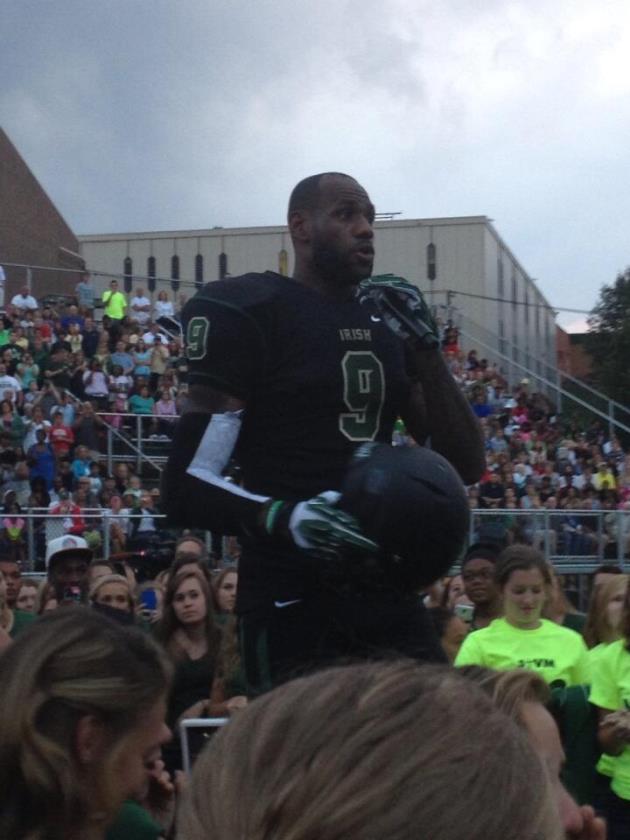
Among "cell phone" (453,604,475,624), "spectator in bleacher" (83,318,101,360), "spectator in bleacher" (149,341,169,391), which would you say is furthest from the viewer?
"spectator in bleacher" (83,318,101,360)

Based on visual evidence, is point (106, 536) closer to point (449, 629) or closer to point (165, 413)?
point (165, 413)

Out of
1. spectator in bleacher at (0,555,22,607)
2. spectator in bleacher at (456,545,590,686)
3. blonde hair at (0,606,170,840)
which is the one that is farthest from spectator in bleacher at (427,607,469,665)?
blonde hair at (0,606,170,840)

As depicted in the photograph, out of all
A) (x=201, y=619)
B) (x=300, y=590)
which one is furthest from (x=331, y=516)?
(x=201, y=619)

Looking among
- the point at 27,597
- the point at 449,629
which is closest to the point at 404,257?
the point at 27,597

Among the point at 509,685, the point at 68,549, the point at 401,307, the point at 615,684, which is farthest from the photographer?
the point at 68,549

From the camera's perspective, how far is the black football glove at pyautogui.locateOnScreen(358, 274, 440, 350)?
3.39m

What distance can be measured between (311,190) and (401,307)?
14.5 inches

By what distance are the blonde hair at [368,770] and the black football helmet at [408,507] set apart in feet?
5.56

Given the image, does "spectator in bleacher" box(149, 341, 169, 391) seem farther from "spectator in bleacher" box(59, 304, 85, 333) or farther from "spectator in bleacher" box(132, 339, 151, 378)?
"spectator in bleacher" box(59, 304, 85, 333)

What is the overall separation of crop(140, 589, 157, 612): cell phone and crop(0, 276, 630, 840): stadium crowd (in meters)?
0.03

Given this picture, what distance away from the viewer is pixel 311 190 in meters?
3.44

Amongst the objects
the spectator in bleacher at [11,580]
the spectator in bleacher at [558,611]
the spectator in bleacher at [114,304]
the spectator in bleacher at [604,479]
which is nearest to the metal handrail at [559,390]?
the spectator in bleacher at [604,479]

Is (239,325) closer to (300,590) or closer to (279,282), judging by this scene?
(279,282)

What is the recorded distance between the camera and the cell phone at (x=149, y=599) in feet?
27.7
